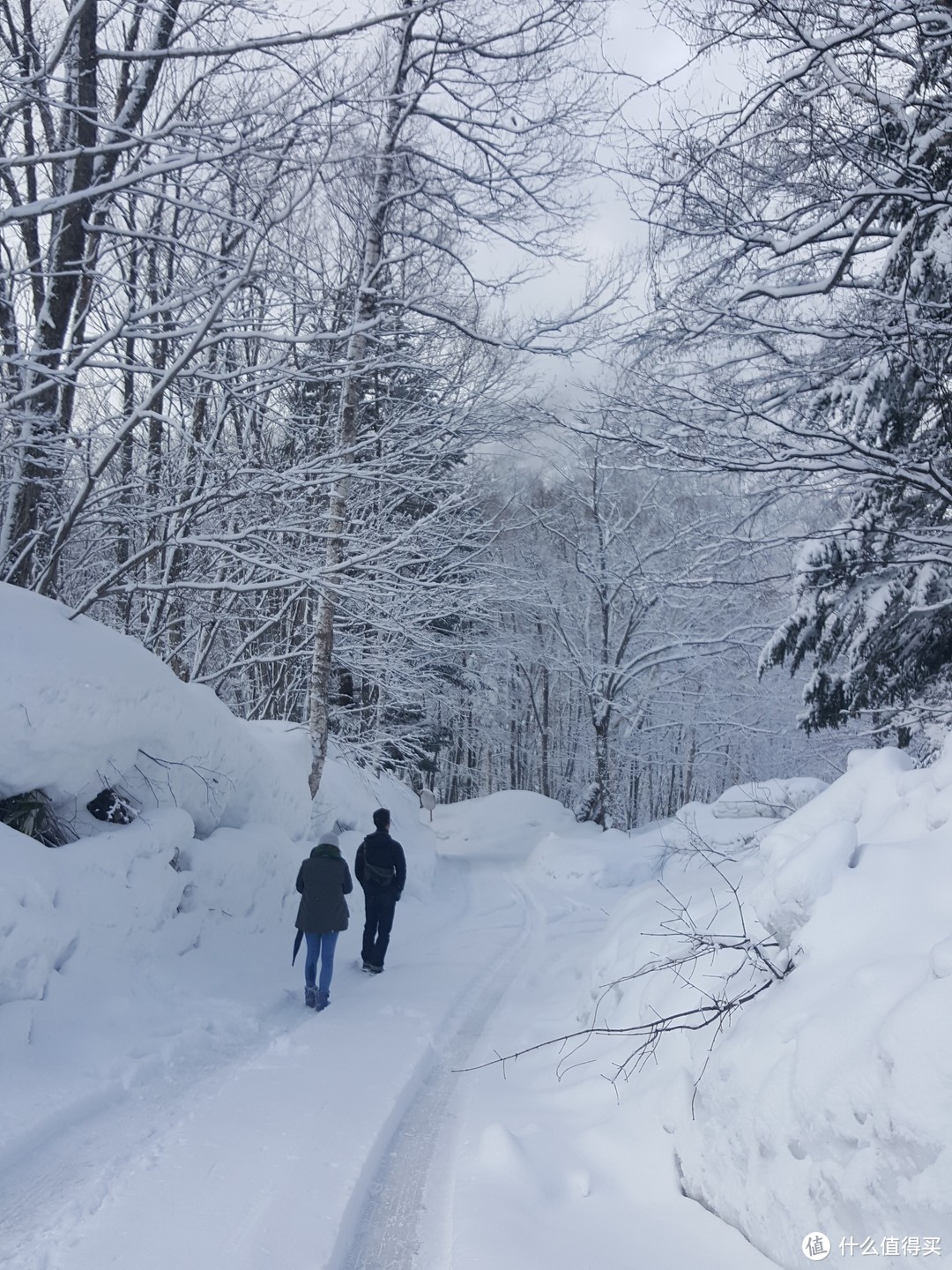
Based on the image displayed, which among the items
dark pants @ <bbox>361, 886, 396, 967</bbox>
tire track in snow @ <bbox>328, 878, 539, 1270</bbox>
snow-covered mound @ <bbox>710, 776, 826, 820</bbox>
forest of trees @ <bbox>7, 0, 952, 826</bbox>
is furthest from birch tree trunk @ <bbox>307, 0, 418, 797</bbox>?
snow-covered mound @ <bbox>710, 776, 826, 820</bbox>

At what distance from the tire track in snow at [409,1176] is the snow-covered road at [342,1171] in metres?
0.01

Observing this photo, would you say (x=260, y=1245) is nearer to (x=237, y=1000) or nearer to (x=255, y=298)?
(x=237, y=1000)

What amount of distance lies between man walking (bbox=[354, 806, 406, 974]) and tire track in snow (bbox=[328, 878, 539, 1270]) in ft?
6.79

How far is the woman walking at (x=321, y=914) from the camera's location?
6867 millimetres

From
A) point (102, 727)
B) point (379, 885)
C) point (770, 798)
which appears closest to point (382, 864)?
point (379, 885)

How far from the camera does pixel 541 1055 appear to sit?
5.58m

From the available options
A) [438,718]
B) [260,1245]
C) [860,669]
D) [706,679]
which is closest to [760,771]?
[706,679]

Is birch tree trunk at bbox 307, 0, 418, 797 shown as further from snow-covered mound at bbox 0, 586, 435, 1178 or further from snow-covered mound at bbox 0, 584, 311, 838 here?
snow-covered mound at bbox 0, 586, 435, 1178

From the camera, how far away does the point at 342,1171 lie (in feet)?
12.3

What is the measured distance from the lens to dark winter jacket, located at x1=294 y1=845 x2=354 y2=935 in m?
6.96

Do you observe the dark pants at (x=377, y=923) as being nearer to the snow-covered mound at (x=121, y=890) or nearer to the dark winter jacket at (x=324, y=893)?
the snow-covered mound at (x=121, y=890)

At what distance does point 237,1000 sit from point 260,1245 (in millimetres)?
3468

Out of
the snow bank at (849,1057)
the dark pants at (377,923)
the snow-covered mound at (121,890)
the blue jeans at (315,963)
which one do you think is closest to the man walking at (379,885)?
the dark pants at (377,923)

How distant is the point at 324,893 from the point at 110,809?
6.37ft
